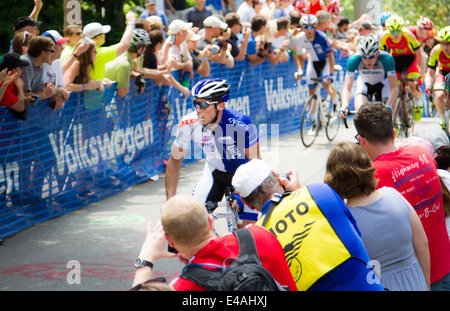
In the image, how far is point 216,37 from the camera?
1256 centimetres

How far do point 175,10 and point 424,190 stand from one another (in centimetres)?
1163

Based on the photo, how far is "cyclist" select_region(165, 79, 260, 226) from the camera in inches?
223

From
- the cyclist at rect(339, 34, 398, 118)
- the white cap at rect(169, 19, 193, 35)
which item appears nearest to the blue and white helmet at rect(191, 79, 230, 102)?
the cyclist at rect(339, 34, 398, 118)

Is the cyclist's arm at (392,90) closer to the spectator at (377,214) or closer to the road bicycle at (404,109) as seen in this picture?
the road bicycle at (404,109)

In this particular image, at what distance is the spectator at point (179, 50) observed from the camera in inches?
440

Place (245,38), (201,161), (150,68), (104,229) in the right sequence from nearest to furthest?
(104,229), (150,68), (201,161), (245,38)

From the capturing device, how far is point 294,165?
1180 centimetres

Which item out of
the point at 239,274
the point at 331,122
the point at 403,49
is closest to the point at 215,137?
the point at 239,274

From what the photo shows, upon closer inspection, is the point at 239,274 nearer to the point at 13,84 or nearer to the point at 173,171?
the point at 173,171

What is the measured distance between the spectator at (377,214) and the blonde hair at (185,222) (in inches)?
39.9
